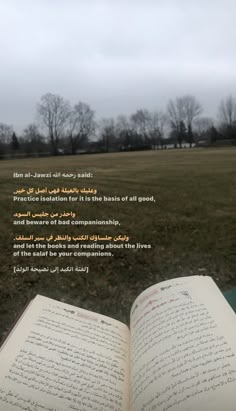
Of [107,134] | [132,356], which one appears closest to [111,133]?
[107,134]

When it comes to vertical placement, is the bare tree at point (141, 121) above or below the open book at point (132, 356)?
above

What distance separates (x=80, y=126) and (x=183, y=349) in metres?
1.72

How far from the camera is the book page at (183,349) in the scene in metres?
0.74

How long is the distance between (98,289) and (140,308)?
185cm

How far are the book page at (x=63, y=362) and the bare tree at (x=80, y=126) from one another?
1438 mm

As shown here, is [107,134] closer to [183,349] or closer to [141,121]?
[141,121]

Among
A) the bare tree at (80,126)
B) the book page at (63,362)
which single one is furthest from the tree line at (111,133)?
the book page at (63,362)

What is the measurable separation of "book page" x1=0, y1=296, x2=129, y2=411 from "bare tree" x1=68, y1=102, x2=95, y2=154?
1438 millimetres

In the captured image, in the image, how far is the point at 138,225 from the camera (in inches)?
95.3

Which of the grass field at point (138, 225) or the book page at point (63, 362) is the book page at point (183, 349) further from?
the grass field at point (138, 225)

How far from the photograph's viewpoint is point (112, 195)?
7.29ft

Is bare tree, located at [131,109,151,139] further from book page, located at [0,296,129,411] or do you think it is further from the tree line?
book page, located at [0,296,129,411]

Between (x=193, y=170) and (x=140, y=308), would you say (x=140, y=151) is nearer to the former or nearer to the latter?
(x=193, y=170)

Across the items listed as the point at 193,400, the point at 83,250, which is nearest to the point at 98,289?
the point at 83,250
